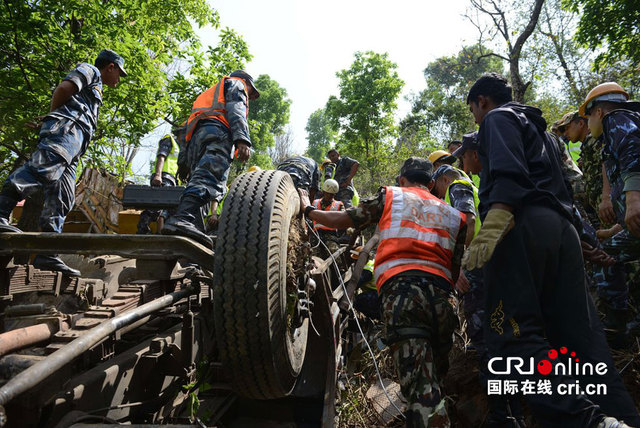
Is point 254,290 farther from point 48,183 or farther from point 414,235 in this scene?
point 48,183

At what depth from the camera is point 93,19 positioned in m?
7.74

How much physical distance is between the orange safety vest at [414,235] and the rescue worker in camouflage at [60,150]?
212 centimetres

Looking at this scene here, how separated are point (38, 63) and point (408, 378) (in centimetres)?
867

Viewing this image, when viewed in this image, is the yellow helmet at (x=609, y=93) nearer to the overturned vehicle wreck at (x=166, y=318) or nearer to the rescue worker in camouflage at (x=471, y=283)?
the rescue worker in camouflage at (x=471, y=283)

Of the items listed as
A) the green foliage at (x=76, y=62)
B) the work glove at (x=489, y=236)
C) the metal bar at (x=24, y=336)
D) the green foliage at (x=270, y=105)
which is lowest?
the metal bar at (x=24, y=336)

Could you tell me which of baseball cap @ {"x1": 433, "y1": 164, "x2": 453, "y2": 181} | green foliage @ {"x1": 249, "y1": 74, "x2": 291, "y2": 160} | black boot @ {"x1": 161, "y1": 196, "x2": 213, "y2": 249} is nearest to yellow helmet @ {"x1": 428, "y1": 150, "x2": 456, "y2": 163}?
baseball cap @ {"x1": 433, "y1": 164, "x2": 453, "y2": 181}

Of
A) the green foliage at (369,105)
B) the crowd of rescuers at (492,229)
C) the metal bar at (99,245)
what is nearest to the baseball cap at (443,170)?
the crowd of rescuers at (492,229)

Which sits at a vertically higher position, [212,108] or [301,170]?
[301,170]

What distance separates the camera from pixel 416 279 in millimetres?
2502

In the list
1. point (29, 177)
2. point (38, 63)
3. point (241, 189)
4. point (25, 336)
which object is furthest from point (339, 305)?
point (38, 63)

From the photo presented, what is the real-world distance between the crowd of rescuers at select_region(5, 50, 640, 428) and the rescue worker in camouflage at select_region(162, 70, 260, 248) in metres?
0.01

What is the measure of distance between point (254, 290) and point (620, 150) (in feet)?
9.21

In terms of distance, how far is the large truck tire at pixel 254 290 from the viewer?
80.7 inches

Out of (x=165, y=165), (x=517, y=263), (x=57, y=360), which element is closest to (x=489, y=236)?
(x=517, y=263)
